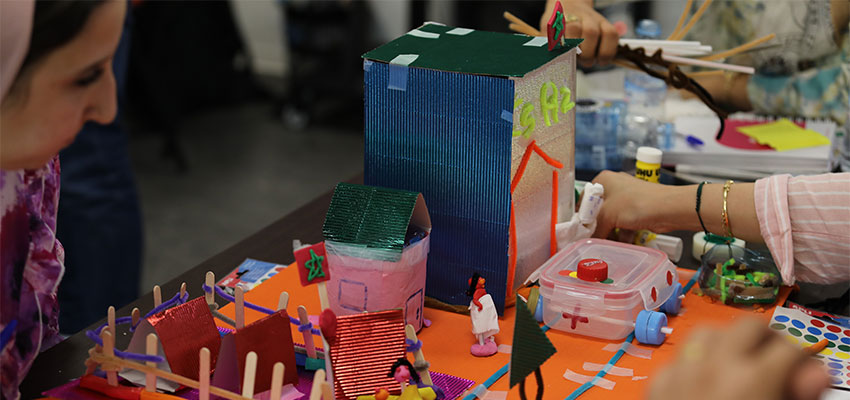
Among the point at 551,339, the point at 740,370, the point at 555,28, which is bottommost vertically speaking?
the point at 551,339

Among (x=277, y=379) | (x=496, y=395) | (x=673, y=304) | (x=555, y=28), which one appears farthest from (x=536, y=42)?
(x=277, y=379)

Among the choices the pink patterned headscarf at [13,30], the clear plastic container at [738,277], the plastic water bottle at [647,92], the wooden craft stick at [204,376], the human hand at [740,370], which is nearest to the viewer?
the human hand at [740,370]

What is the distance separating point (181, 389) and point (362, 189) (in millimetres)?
306

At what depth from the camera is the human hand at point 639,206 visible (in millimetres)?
1204

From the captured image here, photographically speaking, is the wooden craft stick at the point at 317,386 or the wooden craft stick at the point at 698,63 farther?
the wooden craft stick at the point at 698,63

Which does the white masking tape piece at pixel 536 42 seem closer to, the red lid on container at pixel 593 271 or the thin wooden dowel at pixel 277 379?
the red lid on container at pixel 593 271

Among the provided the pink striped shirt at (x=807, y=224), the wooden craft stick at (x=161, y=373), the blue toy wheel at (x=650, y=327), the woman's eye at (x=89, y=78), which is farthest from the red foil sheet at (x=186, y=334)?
the pink striped shirt at (x=807, y=224)

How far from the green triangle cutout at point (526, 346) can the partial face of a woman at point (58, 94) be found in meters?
0.43

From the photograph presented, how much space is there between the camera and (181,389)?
35.3 inches

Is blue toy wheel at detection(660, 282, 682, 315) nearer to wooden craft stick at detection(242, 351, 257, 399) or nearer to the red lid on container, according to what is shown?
the red lid on container

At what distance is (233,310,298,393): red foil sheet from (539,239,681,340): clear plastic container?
333 millimetres

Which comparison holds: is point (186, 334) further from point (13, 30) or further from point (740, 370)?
point (740, 370)

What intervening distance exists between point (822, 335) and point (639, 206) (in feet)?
0.98

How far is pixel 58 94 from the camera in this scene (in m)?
0.73
